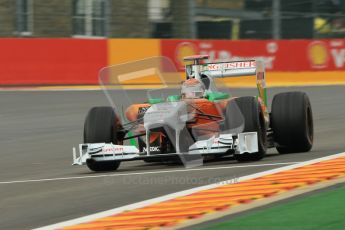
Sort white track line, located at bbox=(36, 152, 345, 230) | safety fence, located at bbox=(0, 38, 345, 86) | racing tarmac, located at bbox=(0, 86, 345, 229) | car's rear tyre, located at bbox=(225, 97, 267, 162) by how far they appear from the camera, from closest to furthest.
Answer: white track line, located at bbox=(36, 152, 345, 230), racing tarmac, located at bbox=(0, 86, 345, 229), car's rear tyre, located at bbox=(225, 97, 267, 162), safety fence, located at bbox=(0, 38, 345, 86)

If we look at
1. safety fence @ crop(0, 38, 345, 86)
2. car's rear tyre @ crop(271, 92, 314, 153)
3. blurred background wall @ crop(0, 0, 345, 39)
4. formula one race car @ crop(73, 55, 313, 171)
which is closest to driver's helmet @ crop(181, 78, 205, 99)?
formula one race car @ crop(73, 55, 313, 171)

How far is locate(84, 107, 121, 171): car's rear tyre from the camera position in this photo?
11.3m

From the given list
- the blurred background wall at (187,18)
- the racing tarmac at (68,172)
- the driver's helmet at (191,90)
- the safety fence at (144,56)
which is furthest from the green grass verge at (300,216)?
the blurred background wall at (187,18)

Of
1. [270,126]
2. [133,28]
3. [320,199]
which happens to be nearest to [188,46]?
[133,28]

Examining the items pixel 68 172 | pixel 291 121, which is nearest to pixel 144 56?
pixel 291 121

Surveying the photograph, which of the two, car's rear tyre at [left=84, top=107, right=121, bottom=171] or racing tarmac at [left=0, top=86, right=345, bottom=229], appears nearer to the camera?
racing tarmac at [left=0, top=86, right=345, bottom=229]

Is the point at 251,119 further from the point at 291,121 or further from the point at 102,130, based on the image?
the point at 102,130

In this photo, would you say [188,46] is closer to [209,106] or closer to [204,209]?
[209,106]

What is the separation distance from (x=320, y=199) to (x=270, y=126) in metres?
4.29

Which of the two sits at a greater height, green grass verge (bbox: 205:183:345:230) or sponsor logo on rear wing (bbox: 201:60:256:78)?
sponsor logo on rear wing (bbox: 201:60:256:78)

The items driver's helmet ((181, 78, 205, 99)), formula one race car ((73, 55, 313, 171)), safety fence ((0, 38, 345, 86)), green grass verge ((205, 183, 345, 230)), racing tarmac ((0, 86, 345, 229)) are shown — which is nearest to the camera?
green grass verge ((205, 183, 345, 230))

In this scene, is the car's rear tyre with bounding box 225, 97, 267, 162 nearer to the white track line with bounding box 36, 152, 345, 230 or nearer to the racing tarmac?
the racing tarmac

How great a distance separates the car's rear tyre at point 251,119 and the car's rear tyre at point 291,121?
0.79 meters

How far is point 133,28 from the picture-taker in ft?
103
